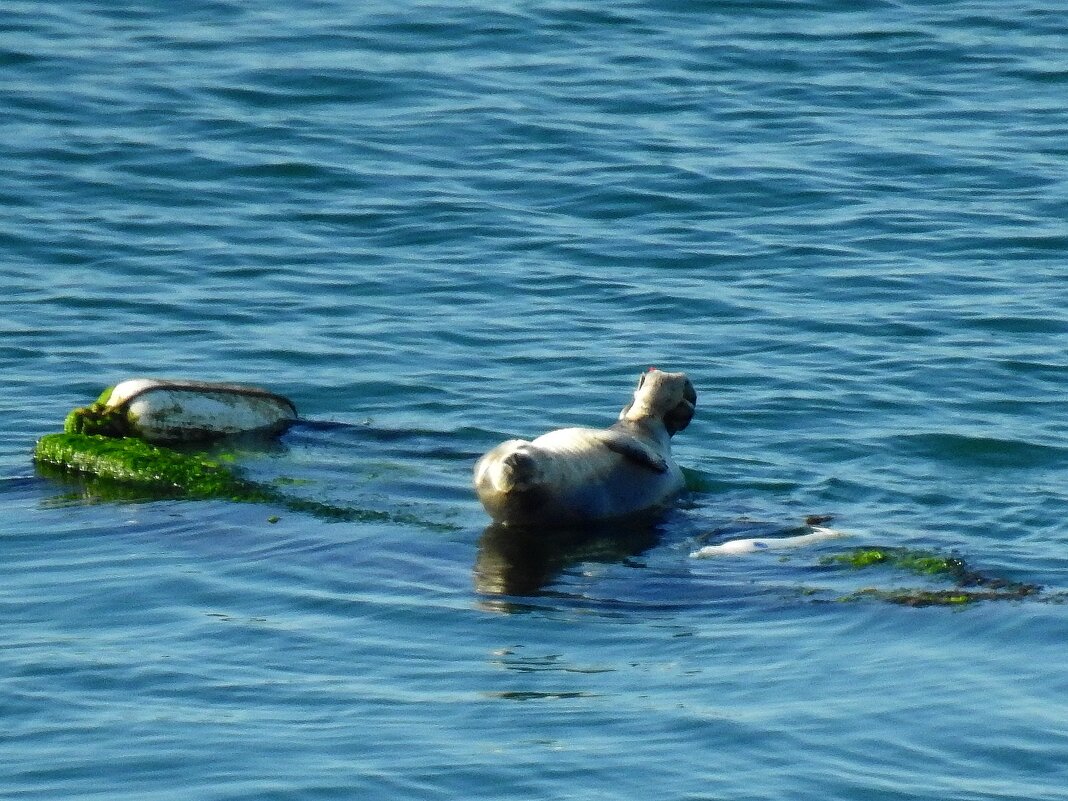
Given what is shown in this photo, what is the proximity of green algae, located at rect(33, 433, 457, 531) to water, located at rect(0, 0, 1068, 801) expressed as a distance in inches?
5.0

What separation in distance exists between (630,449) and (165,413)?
2.61m

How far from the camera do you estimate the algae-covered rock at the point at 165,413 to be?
10859 mm

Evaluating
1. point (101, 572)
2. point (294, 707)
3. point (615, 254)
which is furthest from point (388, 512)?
point (615, 254)

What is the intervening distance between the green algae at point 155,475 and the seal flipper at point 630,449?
871 millimetres

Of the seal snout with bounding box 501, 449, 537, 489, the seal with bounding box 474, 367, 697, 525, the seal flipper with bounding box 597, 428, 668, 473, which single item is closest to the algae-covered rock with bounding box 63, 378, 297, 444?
the seal with bounding box 474, 367, 697, 525

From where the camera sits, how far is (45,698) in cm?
737

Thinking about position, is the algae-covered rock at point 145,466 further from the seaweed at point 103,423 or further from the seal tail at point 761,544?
the seal tail at point 761,544

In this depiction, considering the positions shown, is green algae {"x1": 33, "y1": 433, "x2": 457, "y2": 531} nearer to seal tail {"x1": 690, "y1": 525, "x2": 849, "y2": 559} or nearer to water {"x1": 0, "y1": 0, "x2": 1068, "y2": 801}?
water {"x1": 0, "y1": 0, "x2": 1068, "y2": 801}

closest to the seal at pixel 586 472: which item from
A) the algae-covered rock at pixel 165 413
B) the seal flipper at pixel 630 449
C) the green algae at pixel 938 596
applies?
the seal flipper at pixel 630 449

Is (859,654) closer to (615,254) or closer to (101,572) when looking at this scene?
(101,572)

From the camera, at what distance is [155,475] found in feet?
33.9

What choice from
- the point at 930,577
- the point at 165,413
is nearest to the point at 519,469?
the point at 930,577

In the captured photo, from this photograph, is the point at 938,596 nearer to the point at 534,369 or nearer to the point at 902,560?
the point at 902,560

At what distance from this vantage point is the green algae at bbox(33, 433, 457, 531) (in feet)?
32.6
